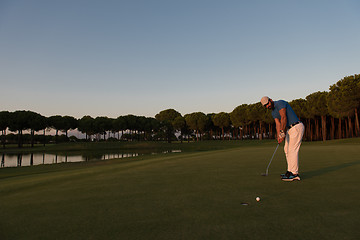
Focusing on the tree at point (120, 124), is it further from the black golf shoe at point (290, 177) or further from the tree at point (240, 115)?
the black golf shoe at point (290, 177)

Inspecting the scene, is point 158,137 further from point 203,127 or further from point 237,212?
point 237,212

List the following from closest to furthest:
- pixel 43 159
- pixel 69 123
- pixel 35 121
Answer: pixel 43 159, pixel 35 121, pixel 69 123

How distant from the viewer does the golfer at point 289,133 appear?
675 cm

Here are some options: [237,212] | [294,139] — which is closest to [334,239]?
[237,212]

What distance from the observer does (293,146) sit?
688 centimetres

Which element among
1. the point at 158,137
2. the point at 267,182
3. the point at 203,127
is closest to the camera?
the point at 267,182

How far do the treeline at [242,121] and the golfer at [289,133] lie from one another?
145ft

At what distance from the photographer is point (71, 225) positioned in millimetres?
3502

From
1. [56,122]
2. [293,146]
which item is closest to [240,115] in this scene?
[56,122]

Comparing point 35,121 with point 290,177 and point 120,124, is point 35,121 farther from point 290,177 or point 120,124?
point 290,177

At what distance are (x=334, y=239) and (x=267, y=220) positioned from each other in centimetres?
92

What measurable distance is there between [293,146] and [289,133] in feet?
1.46

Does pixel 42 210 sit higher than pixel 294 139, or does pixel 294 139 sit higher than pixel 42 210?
pixel 294 139

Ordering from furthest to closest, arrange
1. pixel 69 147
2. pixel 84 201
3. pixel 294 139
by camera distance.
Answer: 1. pixel 69 147
2. pixel 294 139
3. pixel 84 201
